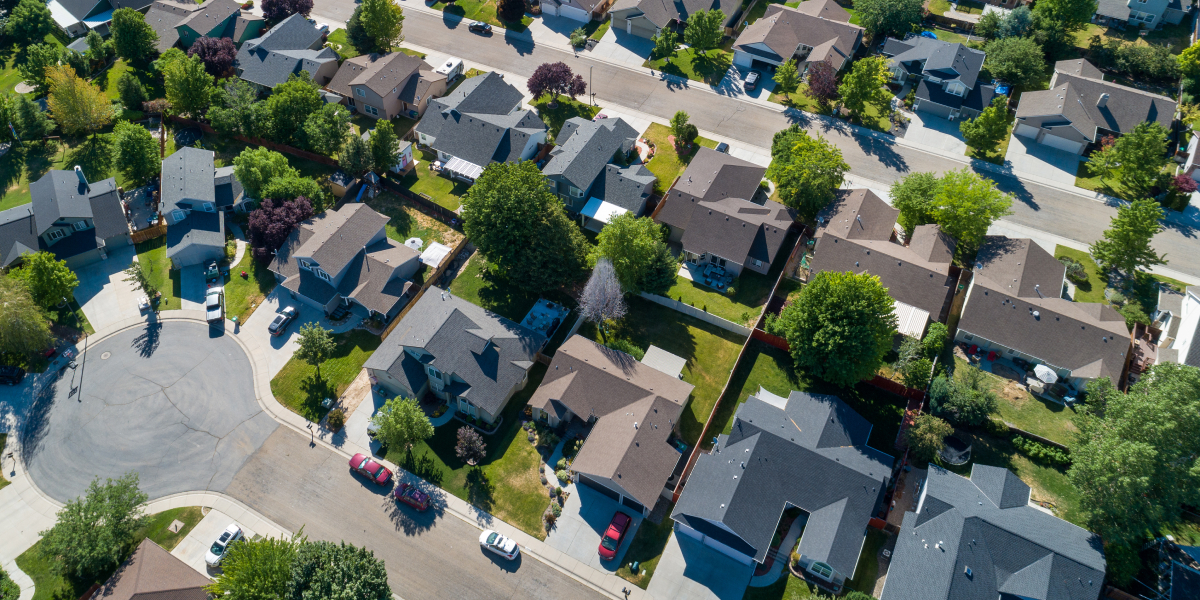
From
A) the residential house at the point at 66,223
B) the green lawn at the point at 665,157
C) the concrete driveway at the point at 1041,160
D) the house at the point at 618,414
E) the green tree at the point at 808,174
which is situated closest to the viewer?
the house at the point at 618,414

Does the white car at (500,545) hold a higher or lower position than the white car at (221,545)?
higher

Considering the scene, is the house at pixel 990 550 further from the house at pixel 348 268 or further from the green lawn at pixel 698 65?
the green lawn at pixel 698 65

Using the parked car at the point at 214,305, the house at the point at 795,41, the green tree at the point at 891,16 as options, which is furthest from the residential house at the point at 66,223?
the green tree at the point at 891,16

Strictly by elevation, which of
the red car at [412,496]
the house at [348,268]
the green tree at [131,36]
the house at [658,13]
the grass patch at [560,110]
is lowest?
the red car at [412,496]

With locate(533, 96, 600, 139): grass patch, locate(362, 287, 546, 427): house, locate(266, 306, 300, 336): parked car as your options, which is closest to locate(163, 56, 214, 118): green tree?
locate(266, 306, 300, 336): parked car

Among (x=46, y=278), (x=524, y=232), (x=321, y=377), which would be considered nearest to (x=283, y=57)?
(x=46, y=278)

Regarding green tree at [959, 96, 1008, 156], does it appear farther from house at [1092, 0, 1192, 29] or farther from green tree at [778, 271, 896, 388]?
green tree at [778, 271, 896, 388]

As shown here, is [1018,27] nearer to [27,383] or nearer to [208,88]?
[208,88]
